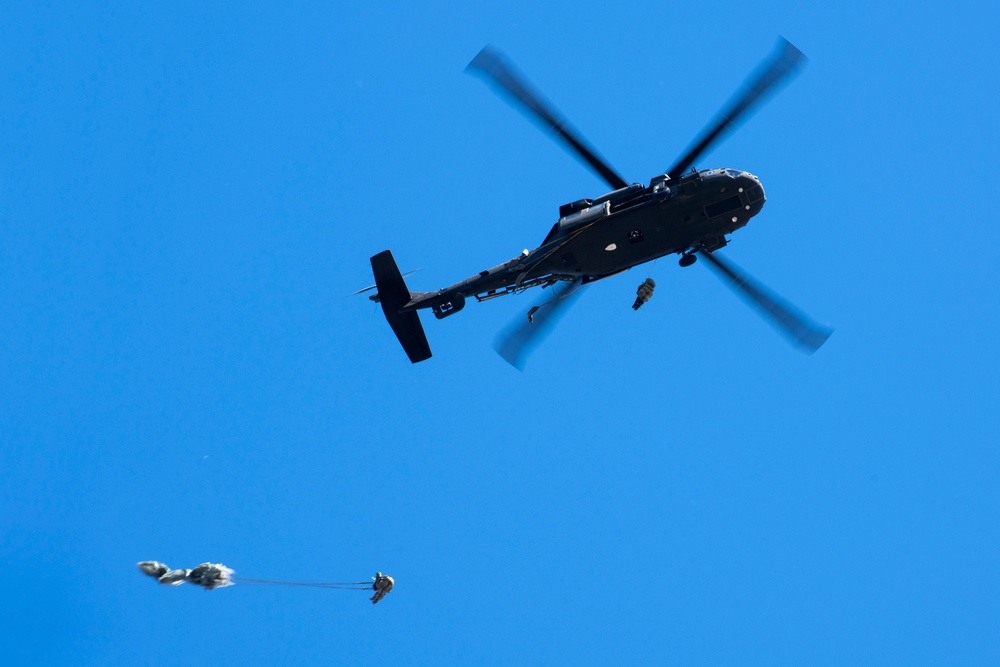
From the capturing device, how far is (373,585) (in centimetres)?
2636

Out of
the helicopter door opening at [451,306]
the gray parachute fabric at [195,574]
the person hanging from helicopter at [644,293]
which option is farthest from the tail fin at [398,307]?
the gray parachute fabric at [195,574]

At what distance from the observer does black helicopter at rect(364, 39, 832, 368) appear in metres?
28.0

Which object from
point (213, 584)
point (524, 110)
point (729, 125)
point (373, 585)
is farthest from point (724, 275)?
point (213, 584)

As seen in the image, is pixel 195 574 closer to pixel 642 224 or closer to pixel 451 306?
pixel 451 306

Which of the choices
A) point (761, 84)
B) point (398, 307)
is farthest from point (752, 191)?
point (398, 307)

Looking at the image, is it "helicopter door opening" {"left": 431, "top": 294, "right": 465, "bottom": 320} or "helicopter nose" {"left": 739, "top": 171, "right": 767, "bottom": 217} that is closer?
"helicopter nose" {"left": 739, "top": 171, "right": 767, "bottom": 217}

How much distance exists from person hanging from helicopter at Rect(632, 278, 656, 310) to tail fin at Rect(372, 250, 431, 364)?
6786 millimetres

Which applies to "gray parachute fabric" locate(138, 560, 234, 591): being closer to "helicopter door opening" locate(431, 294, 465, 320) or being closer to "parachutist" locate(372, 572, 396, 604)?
"parachutist" locate(372, 572, 396, 604)

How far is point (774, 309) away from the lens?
29.0m

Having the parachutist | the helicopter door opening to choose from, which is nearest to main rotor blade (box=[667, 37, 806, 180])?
the helicopter door opening

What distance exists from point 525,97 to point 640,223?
4522mm

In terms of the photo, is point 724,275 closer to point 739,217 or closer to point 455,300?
point 739,217

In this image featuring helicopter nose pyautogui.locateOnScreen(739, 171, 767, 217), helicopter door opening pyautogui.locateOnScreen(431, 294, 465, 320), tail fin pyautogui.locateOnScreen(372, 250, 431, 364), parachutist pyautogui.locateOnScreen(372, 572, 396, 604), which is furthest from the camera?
tail fin pyautogui.locateOnScreen(372, 250, 431, 364)

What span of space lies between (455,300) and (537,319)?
2836 millimetres
